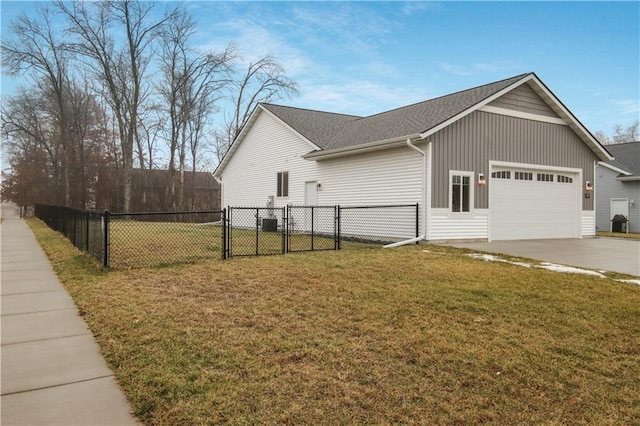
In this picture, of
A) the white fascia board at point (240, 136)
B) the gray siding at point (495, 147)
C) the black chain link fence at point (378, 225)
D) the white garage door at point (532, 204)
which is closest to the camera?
the gray siding at point (495, 147)

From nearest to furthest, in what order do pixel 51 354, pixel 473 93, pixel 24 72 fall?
pixel 51 354, pixel 473 93, pixel 24 72

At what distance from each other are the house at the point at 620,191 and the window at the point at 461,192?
13766 mm

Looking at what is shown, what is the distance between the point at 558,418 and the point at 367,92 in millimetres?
21847

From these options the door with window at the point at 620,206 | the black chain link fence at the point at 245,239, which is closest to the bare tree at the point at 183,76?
the black chain link fence at the point at 245,239

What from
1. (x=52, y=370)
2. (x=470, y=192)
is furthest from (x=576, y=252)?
(x=52, y=370)

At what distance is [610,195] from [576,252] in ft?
51.2

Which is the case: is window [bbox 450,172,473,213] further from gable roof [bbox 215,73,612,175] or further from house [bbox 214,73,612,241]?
gable roof [bbox 215,73,612,175]

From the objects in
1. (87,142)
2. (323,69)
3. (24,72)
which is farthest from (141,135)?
(323,69)

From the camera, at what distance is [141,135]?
119ft

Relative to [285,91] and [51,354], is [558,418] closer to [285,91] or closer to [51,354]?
[51,354]

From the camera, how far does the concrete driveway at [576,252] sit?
8643 mm

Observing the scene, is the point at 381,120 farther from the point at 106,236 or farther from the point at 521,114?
the point at 106,236

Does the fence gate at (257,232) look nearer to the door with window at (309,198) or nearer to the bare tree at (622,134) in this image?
the door with window at (309,198)

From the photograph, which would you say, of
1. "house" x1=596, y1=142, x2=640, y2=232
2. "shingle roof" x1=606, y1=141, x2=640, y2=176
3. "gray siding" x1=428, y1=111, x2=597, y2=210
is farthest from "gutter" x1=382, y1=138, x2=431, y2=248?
"shingle roof" x1=606, y1=141, x2=640, y2=176
